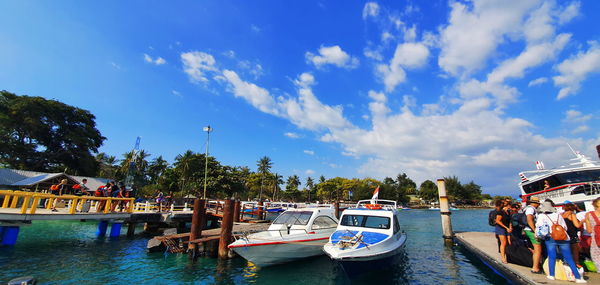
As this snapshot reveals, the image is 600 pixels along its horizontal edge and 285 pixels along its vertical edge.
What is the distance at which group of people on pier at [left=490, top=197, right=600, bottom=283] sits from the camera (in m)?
6.70

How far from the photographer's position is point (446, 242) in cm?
1745

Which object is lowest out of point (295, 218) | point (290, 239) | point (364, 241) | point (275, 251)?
point (275, 251)

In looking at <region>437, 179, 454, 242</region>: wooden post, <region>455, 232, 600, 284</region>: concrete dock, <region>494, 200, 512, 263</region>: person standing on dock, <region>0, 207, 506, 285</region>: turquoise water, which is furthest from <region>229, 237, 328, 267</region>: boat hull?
<region>437, 179, 454, 242</region>: wooden post

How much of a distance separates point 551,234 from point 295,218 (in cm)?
983

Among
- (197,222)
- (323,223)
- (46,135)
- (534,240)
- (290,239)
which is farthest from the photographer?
(46,135)

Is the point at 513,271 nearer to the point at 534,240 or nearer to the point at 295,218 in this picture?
the point at 534,240

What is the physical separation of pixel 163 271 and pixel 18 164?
170 feet

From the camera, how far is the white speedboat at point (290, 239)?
36.2 feet

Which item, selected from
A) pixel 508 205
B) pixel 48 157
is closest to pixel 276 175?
pixel 48 157

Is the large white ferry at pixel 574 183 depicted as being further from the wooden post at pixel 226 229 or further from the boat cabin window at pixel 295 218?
the wooden post at pixel 226 229

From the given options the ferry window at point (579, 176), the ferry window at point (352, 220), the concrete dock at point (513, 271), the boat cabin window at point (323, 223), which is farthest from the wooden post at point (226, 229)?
the ferry window at point (579, 176)

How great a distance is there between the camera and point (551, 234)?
22.2 feet

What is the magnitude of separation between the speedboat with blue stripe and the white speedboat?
60.4 inches

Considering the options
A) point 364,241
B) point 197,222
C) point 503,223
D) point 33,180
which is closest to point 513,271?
point 503,223
